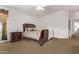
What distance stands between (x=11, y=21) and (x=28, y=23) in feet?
0.96

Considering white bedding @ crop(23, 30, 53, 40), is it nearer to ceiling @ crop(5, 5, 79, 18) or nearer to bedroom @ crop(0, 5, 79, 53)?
bedroom @ crop(0, 5, 79, 53)

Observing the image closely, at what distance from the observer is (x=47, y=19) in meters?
1.95

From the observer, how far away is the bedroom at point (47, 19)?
1.92 meters

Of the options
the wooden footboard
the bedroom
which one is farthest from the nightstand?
the wooden footboard

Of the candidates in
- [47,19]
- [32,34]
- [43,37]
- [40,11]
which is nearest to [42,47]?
[43,37]

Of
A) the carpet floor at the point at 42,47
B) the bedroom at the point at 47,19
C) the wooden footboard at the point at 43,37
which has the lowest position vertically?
the carpet floor at the point at 42,47

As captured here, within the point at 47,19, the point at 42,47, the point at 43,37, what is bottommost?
the point at 42,47

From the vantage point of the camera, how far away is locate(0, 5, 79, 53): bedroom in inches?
75.4

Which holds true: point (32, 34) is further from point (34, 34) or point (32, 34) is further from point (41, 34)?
point (41, 34)

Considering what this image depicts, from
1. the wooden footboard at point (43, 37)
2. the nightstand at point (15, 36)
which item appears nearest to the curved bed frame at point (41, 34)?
the wooden footboard at point (43, 37)

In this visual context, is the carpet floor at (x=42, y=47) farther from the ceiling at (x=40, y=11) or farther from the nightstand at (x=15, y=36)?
the ceiling at (x=40, y=11)

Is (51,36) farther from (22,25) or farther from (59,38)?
(22,25)

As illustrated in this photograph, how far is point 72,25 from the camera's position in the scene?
1918mm
